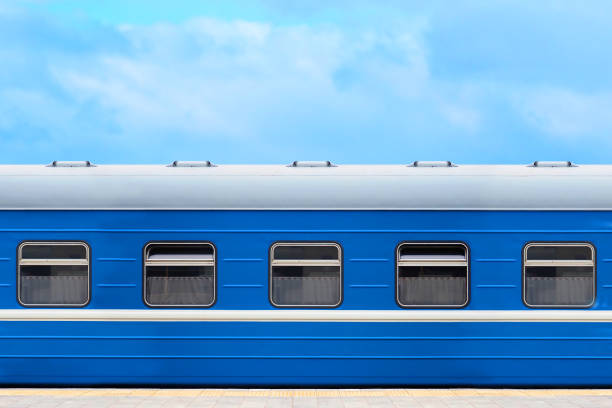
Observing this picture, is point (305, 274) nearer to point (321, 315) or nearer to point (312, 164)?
point (321, 315)

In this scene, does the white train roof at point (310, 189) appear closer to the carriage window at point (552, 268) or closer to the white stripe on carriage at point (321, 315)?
the carriage window at point (552, 268)

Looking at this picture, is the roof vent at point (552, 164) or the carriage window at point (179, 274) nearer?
the carriage window at point (179, 274)

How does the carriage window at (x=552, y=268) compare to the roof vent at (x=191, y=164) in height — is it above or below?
below

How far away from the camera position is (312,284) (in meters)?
11.0

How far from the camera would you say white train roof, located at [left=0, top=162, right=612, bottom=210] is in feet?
36.5

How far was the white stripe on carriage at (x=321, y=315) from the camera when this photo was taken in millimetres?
10961

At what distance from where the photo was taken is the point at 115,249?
11.1 meters

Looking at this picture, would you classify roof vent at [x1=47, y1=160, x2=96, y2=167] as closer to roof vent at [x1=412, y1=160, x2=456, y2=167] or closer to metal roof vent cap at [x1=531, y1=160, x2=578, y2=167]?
roof vent at [x1=412, y1=160, x2=456, y2=167]

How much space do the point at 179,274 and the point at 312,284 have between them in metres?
1.43

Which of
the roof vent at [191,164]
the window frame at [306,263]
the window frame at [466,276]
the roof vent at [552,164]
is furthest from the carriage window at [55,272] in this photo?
the roof vent at [552,164]

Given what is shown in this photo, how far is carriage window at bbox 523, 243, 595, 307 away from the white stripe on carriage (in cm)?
16
